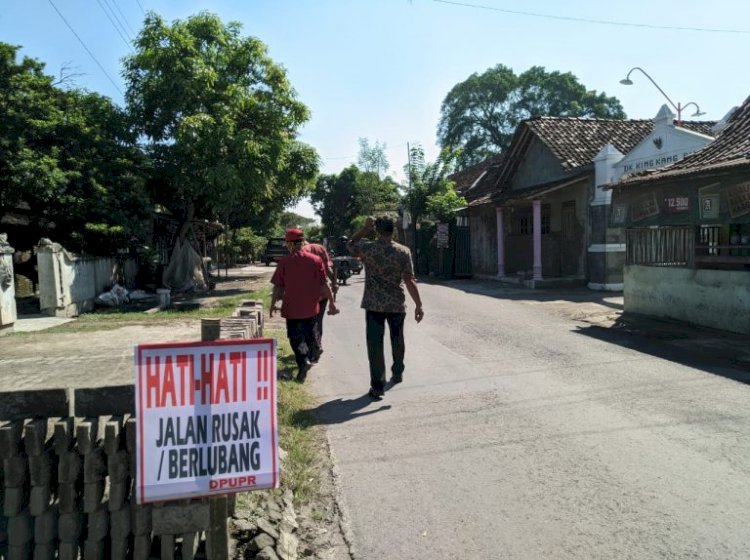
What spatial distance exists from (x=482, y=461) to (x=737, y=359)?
5105 millimetres

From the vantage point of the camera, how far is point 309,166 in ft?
60.5

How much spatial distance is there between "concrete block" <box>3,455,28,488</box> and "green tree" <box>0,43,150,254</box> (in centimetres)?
1194

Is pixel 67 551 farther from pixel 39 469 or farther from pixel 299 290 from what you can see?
pixel 299 290

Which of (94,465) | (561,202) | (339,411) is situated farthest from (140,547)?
(561,202)

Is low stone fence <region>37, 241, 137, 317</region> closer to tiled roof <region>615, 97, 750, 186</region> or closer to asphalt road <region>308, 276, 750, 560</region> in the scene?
asphalt road <region>308, 276, 750, 560</region>

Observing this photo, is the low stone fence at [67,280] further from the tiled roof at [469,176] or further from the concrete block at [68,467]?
the tiled roof at [469,176]

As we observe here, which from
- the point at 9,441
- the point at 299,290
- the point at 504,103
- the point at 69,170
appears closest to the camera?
the point at 9,441

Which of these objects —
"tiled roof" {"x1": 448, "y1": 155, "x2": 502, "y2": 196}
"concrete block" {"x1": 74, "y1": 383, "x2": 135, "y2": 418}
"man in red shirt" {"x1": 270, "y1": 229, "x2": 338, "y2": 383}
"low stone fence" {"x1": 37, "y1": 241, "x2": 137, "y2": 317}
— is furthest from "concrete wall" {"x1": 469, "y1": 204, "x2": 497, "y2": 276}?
"concrete block" {"x1": 74, "y1": 383, "x2": 135, "y2": 418}

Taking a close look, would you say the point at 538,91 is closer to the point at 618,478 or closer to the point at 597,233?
the point at 597,233

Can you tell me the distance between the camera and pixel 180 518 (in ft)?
8.61

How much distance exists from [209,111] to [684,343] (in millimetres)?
12669

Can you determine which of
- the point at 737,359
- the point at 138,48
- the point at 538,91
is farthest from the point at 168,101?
the point at 538,91

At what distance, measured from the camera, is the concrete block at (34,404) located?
269cm

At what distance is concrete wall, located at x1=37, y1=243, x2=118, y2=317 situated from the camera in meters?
11.4
